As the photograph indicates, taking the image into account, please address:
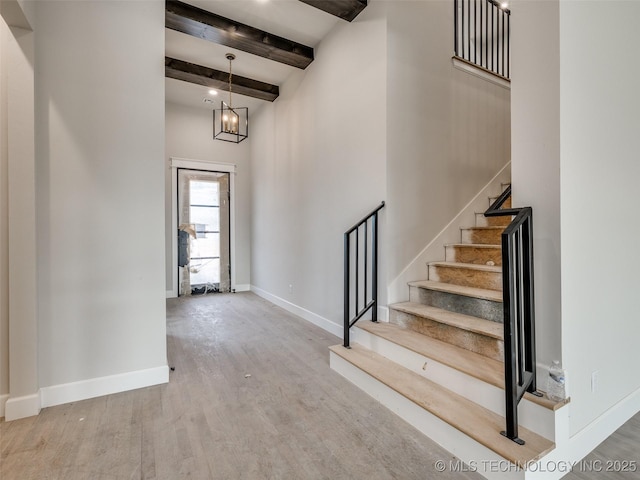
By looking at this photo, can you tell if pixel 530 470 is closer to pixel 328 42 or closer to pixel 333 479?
pixel 333 479

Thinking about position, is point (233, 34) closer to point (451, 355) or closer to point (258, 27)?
point (258, 27)

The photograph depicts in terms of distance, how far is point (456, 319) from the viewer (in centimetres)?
225

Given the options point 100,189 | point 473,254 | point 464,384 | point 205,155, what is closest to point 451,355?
point 464,384

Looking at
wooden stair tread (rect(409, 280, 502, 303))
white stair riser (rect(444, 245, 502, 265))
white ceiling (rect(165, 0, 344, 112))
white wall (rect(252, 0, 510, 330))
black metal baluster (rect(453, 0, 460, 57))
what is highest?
white ceiling (rect(165, 0, 344, 112))

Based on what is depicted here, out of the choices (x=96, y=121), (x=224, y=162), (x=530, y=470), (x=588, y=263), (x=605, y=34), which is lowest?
(x=530, y=470)

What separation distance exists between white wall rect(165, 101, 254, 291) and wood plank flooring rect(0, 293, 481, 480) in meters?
3.37

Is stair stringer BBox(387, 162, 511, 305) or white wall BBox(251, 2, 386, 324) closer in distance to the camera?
stair stringer BBox(387, 162, 511, 305)

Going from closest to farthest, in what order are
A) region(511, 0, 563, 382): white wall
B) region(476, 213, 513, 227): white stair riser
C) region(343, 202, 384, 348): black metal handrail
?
region(511, 0, 563, 382): white wall
region(343, 202, 384, 348): black metal handrail
region(476, 213, 513, 227): white stair riser

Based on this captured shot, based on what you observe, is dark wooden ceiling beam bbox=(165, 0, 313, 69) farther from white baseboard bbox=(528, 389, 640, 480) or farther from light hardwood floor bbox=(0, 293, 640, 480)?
white baseboard bbox=(528, 389, 640, 480)

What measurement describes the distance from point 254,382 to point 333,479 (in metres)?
1.11

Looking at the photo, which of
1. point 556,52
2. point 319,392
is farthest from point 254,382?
point 556,52

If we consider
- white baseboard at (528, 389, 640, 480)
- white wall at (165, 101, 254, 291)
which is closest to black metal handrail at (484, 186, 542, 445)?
white baseboard at (528, 389, 640, 480)

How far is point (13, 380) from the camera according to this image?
1967 mm

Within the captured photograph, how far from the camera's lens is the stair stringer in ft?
9.45
